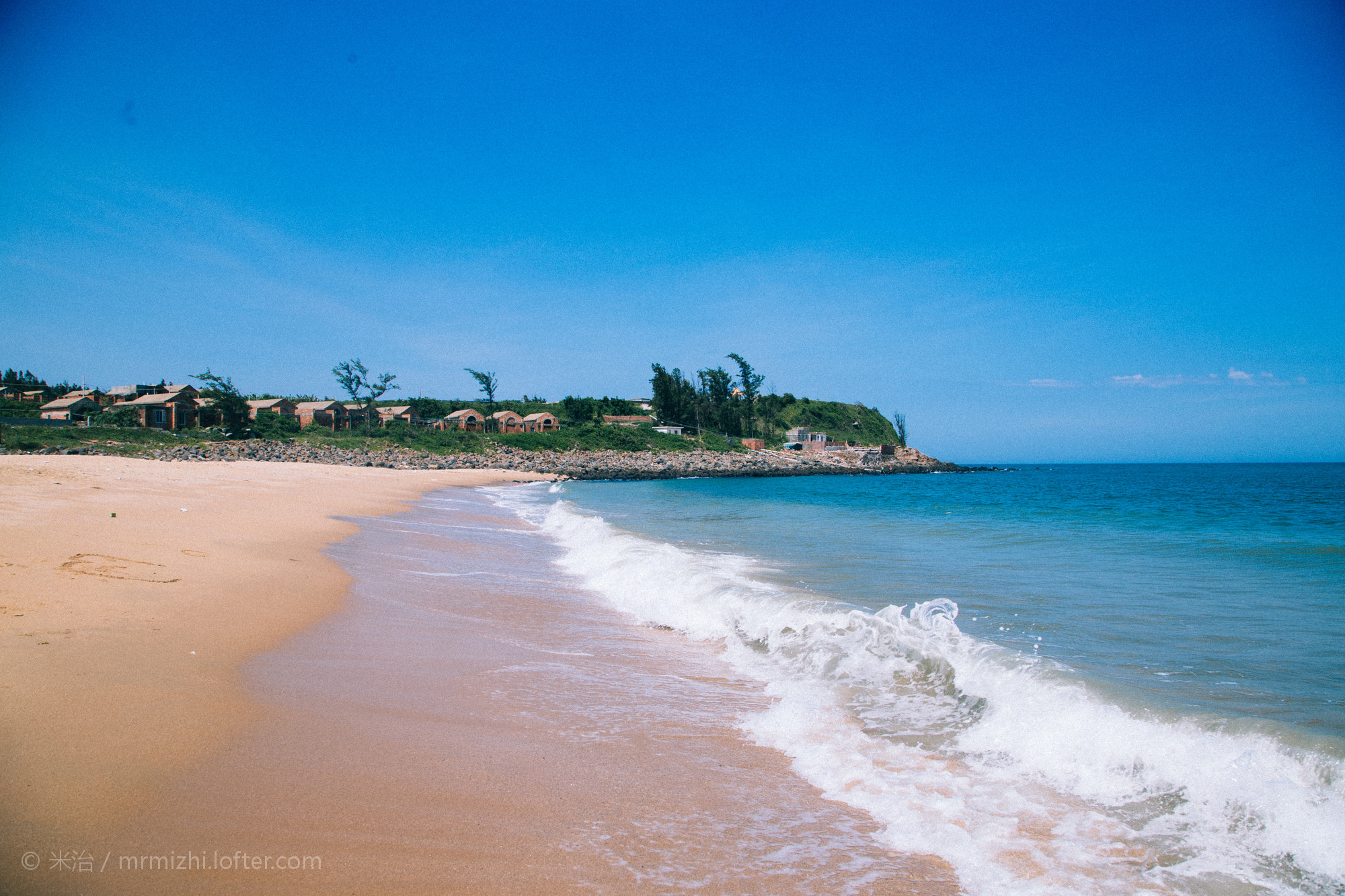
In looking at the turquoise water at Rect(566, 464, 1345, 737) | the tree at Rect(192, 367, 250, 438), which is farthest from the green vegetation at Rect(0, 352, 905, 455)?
the turquoise water at Rect(566, 464, 1345, 737)

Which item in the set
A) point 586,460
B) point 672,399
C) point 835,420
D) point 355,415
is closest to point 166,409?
point 355,415

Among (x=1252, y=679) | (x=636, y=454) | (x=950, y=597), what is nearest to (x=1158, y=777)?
(x=1252, y=679)

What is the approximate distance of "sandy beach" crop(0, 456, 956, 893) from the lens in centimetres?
242

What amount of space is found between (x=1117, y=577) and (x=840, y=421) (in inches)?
4713

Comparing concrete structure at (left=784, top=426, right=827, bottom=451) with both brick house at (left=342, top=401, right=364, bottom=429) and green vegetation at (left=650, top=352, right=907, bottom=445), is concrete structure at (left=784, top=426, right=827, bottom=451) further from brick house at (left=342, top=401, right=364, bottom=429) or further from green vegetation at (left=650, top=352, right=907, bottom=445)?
brick house at (left=342, top=401, right=364, bottom=429)

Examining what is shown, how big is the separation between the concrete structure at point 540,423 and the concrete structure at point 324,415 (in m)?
18.0

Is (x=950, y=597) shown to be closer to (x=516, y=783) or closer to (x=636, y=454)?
(x=516, y=783)

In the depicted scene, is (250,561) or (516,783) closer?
(516,783)

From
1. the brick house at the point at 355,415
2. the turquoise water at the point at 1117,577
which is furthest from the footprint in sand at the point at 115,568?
the brick house at the point at 355,415

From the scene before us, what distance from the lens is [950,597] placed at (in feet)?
27.5

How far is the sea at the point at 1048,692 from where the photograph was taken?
114 inches

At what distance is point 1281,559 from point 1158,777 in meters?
12.7

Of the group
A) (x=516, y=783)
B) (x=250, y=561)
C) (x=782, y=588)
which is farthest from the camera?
(x=782, y=588)

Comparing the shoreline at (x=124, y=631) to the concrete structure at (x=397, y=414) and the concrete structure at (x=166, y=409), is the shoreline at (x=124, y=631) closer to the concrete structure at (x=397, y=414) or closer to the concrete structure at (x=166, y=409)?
the concrete structure at (x=166, y=409)
